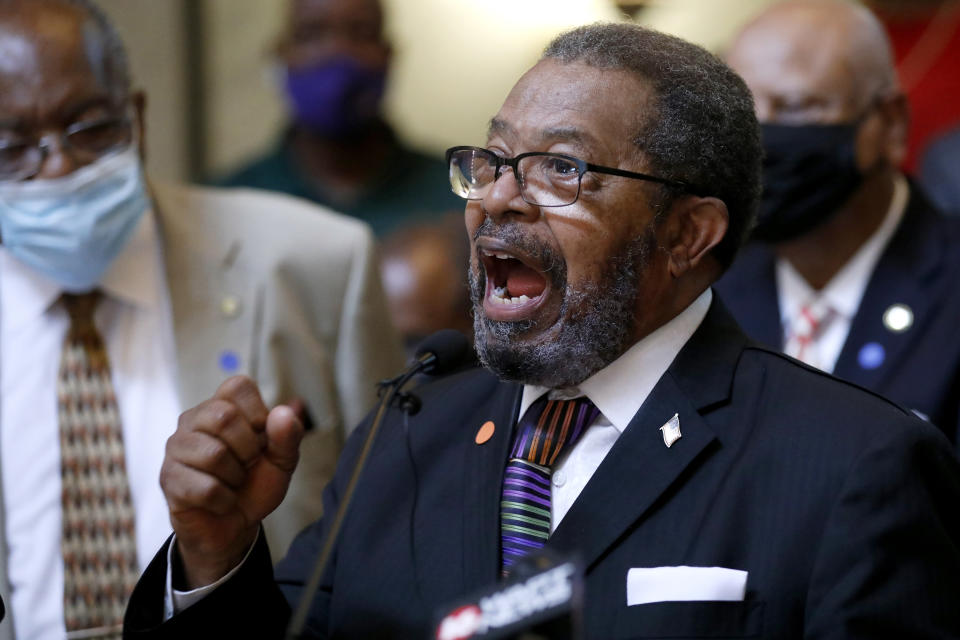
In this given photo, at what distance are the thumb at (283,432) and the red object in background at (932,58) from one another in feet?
12.2

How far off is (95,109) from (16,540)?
1001 millimetres

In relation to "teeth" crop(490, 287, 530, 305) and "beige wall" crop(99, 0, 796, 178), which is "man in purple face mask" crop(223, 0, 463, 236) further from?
"teeth" crop(490, 287, 530, 305)

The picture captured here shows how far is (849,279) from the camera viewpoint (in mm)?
3498

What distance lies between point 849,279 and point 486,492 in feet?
5.53

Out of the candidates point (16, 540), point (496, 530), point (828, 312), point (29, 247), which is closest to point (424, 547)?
point (496, 530)

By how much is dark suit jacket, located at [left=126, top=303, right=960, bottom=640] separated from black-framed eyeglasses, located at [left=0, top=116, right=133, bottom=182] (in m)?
1.12

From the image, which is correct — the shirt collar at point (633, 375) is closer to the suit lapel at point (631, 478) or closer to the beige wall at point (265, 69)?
the suit lapel at point (631, 478)

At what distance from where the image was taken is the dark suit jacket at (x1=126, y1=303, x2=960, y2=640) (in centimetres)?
190

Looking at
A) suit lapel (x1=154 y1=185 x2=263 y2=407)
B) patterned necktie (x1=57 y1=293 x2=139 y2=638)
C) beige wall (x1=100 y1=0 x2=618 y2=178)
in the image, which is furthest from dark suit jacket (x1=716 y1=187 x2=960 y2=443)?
beige wall (x1=100 y1=0 x2=618 y2=178)

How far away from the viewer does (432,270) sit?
4254 millimetres

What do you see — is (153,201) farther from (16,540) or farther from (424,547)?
(424,547)

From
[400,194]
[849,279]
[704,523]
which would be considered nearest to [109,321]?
[704,523]

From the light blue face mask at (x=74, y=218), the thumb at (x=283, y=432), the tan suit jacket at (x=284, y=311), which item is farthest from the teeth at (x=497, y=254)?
the light blue face mask at (x=74, y=218)

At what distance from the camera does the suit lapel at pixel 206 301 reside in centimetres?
312
